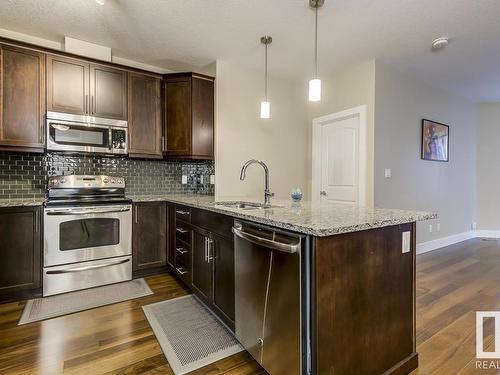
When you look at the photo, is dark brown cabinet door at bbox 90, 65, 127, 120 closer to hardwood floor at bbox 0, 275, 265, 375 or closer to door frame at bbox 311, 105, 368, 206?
hardwood floor at bbox 0, 275, 265, 375

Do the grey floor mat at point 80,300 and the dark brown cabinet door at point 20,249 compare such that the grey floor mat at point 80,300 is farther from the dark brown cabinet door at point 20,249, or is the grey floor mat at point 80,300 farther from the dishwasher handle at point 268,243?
the dishwasher handle at point 268,243

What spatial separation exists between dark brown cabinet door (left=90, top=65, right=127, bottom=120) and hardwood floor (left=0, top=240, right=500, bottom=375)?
6.42 feet

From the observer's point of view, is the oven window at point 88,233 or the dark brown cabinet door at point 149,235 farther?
the dark brown cabinet door at point 149,235

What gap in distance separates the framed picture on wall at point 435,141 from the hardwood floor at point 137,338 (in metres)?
2.00

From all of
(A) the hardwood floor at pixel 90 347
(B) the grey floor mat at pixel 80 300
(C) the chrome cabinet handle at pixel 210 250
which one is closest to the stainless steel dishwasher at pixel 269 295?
(A) the hardwood floor at pixel 90 347

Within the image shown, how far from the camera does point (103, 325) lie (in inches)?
Result: 81.4

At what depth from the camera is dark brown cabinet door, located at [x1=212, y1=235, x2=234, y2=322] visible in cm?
183

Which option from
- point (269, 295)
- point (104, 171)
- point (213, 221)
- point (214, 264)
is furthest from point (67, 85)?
point (269, 295)

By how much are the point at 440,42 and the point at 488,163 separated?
367 cm

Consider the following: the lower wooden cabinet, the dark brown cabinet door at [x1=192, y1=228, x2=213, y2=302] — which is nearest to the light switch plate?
the lower wooden cabinet

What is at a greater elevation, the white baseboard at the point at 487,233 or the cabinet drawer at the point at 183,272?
the cabinet drawer at the point at 183,272

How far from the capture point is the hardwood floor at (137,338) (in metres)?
1.61

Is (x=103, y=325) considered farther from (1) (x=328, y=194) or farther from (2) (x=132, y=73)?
(1) (x=328, y=194)

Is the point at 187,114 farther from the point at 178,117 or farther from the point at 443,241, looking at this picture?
the point at 443,241
